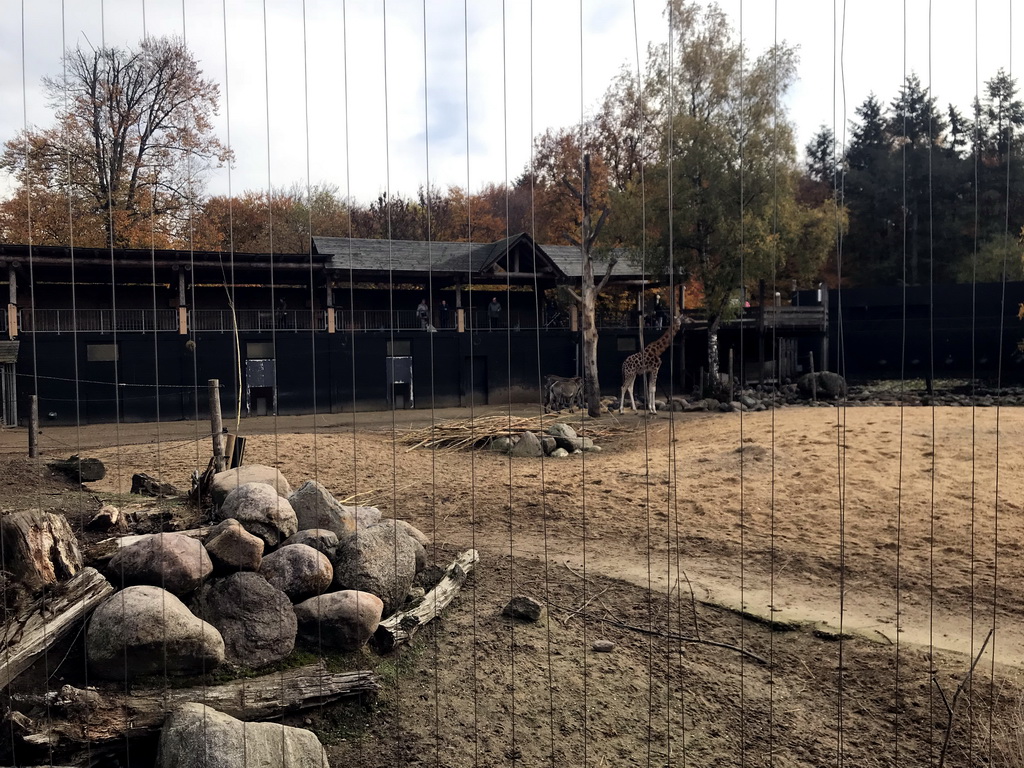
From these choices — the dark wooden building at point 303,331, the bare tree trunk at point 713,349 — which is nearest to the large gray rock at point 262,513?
the dark wooden building at point 303,331

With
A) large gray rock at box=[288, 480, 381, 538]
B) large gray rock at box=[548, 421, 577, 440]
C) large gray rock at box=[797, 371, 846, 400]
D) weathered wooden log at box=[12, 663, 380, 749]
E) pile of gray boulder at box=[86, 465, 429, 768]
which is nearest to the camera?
weathered wooden log at box=[12, 663, 380, 749]

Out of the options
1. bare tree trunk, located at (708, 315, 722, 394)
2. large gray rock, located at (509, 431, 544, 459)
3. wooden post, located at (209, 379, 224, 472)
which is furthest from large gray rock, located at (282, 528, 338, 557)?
bare tree trunk, located at (708, 315, 722, 394)

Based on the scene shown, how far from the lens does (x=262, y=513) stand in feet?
18.8

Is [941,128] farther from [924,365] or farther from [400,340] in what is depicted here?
[400,340]

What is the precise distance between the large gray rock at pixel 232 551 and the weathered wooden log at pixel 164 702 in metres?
0.91

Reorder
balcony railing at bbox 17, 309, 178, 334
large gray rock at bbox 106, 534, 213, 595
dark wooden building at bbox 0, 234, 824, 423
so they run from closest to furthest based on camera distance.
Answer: large gray rock at bbox 106, 534, 213, 595, dark wooden building at bbox 0, 234, 824, 423, balcony railing at bbox 17, 309, 178, 334

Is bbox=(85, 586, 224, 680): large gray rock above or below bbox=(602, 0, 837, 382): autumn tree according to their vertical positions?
below

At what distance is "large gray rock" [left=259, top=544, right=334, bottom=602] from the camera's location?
5.18 meters

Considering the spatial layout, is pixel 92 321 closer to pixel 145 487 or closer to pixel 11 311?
pixel 11 311

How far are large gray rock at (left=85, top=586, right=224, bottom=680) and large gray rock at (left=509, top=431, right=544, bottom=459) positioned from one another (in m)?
8.85

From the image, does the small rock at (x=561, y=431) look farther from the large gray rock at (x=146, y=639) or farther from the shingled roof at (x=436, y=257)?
the large gray rock at (x=146, y=639)

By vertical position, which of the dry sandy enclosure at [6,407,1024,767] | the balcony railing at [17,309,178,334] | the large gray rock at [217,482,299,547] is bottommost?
the dry sandy enclosure at [6,407,1024,767]

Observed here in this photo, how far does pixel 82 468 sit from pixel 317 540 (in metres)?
5.61

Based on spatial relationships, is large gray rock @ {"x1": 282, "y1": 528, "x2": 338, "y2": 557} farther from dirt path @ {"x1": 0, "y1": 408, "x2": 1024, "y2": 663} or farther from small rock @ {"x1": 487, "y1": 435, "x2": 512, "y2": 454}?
small rock @ {"x1": 487, "y1": 435, "x2": 512, "y2": 454}
